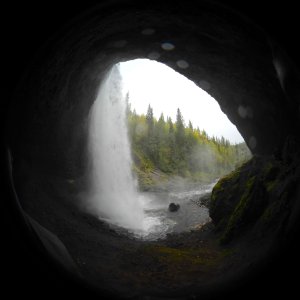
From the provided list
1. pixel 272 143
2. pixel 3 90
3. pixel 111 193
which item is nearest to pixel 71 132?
pixel 111 193

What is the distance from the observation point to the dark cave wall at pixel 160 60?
5852 mm

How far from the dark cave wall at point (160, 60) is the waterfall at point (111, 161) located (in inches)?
117

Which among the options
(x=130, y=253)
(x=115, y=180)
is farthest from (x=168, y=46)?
(x=115, y=180)

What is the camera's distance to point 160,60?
38.3 ft

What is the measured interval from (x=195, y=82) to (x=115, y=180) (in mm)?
10462

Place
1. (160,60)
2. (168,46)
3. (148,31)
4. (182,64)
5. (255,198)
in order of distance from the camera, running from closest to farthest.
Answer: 1. (148,31)
2. (255,198)
3. (168,46)
4. (182,64)
5. (160,60)

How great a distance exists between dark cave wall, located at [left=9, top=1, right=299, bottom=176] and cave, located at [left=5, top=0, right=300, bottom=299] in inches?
1.8

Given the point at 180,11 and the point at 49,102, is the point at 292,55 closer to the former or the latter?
the point at 180,11

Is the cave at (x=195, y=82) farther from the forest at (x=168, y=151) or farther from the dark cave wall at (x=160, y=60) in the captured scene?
the forest at (x=168, y=151)

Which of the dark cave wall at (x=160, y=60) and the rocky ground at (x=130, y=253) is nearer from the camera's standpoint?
the rocky ground at (x=130, y=253)

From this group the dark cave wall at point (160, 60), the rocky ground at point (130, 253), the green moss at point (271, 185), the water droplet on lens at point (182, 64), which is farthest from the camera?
the water droplet on lens at point (182, 64)

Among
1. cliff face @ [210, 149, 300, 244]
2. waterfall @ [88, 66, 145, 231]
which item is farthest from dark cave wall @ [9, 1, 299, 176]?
waterfall @ [88, 66, 145, 231]

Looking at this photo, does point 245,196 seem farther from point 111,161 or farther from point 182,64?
point 111,161

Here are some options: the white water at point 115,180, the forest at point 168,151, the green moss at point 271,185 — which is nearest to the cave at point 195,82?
the green moss at point 271,185
